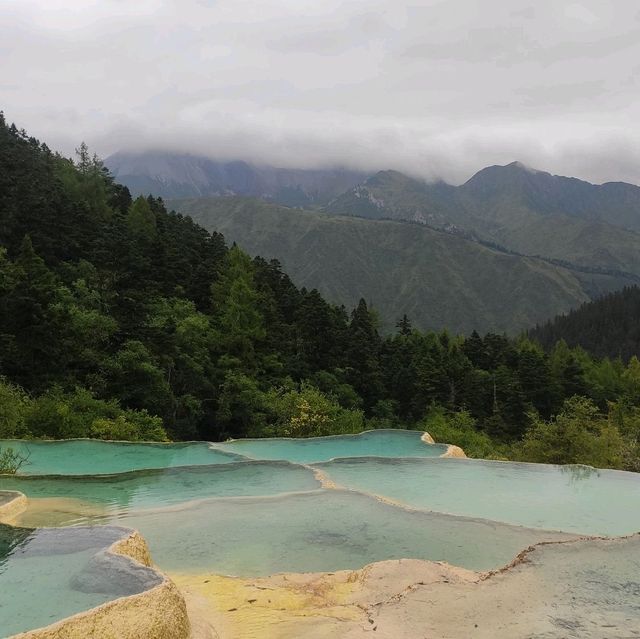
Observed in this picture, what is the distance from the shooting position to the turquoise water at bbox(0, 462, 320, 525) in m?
13.8

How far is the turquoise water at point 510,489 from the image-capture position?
12.8 metres

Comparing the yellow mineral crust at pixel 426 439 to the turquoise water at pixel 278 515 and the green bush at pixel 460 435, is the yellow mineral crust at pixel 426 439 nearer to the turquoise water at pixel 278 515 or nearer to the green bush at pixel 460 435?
the green bush at pixel 460 435

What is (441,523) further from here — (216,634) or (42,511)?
(42,511)

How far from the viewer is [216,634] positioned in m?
6.82

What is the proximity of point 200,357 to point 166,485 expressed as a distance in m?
19.1

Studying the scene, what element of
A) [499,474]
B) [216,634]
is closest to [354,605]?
[216,634]

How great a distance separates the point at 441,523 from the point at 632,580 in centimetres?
400

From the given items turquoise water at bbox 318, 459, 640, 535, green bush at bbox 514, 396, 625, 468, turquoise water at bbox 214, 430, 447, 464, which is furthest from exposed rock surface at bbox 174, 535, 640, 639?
green bush at bbox 514, 396, 625, 468

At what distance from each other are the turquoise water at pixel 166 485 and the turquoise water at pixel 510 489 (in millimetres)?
1671

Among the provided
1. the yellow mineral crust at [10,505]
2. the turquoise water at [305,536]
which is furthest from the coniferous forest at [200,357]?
the turquoise water at [305,536]

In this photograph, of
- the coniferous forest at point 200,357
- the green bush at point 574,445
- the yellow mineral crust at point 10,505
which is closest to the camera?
the yellow mineral crust at point 10,505

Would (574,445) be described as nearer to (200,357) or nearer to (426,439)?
(426,439)

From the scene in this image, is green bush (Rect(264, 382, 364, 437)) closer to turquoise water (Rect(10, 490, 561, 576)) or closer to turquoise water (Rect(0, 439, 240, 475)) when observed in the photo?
turquoise water (Rect(0, 439, 240, 475))

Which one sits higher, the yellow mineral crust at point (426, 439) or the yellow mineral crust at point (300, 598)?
the yellow mineral crust at point (300, 598)
